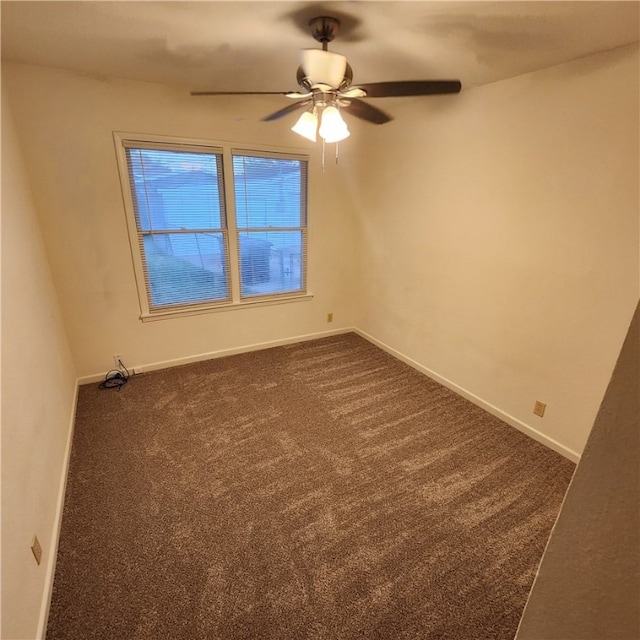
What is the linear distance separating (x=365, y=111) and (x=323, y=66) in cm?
58

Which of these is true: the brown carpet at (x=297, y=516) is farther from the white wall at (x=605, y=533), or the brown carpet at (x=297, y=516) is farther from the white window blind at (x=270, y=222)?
the white window blind at (x=270, y=222)

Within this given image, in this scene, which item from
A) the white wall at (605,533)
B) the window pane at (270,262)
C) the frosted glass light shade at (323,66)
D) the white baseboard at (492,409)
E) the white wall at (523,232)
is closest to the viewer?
the white wall at (605,533)

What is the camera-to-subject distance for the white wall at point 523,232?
1914 millimetres

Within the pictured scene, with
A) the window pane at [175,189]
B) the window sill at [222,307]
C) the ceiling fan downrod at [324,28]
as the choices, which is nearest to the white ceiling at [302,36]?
the ceiling fan downrod at [324,28]

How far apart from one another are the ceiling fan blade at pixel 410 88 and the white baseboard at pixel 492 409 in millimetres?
2077

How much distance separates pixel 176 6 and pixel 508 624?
119 inches

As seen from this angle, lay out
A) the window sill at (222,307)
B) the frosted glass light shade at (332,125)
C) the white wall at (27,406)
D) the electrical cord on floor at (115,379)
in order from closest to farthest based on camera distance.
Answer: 1. the white wall at (27,406)
2. the frosted glass light shade at (332,125)
3. the electrical cord on floor at (115,379)
4. the window sill at (222,307)

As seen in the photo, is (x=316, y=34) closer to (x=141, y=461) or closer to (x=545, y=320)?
(x=545, y=320)

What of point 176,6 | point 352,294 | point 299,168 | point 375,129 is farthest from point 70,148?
point 352,294

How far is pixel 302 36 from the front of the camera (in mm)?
1840

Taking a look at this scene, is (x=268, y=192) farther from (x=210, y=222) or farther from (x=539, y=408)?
(x=539, y=408)

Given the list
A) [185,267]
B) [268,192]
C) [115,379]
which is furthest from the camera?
[268,192]

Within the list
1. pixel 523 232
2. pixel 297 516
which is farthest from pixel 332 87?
pixel 297 516

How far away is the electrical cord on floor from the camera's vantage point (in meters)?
3.04
